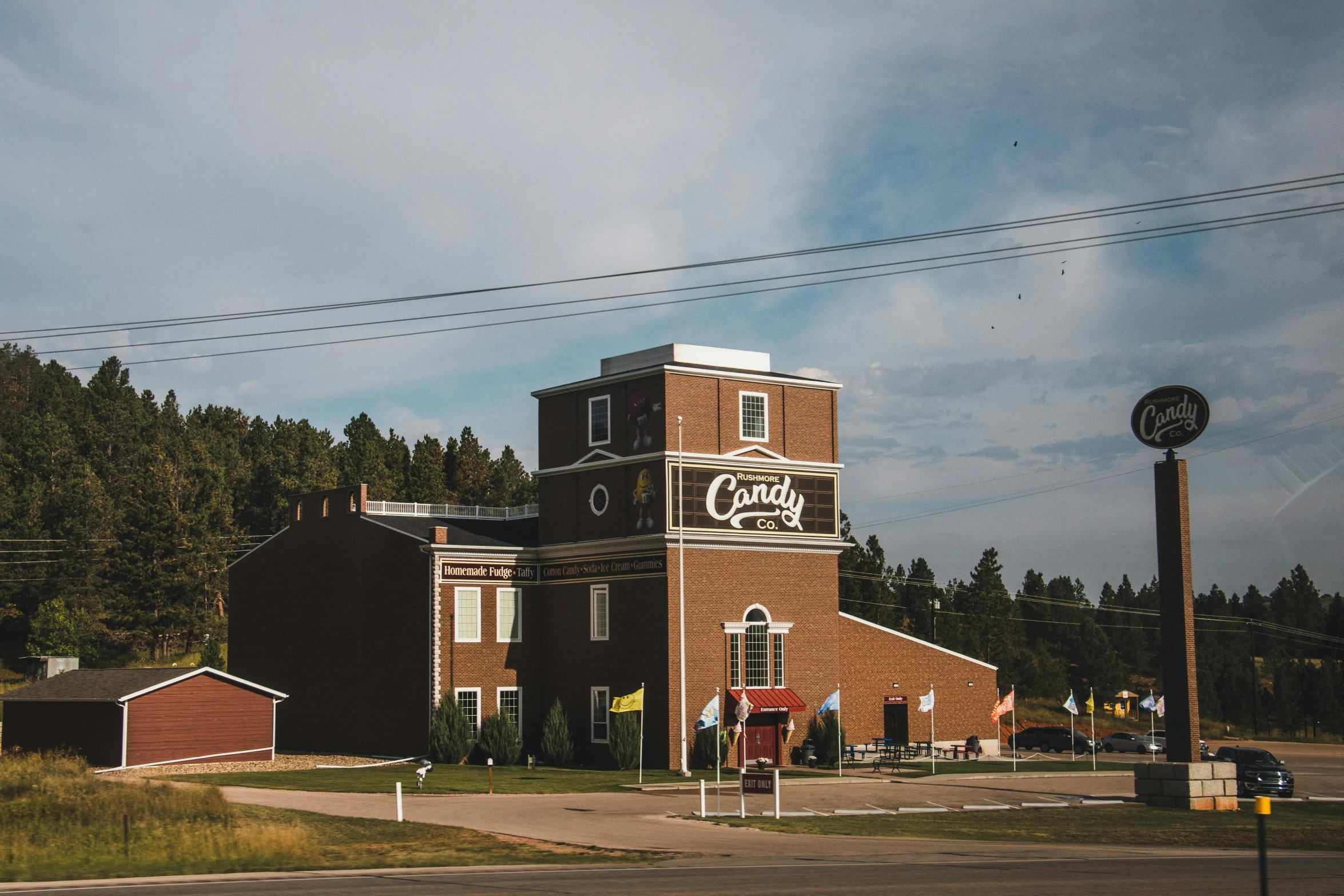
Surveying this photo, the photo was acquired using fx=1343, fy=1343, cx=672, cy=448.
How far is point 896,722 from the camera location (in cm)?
5931

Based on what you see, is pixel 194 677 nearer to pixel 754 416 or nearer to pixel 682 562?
pixel 682 562

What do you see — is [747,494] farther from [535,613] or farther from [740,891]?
[740,891]

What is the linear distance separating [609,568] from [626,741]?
6.77 m

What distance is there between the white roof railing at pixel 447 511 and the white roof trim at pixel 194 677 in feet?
28.0

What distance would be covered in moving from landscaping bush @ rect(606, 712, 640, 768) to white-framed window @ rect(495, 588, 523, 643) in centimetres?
635

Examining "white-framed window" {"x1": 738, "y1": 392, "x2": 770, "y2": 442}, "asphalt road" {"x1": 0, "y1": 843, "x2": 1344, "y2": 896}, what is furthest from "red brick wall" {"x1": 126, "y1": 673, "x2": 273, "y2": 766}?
"asphalt road" {"x1": 0, "y1": 843, "x2": 1344, "y2": 896}

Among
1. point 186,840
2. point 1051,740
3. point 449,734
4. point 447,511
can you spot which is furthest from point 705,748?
point 186,840

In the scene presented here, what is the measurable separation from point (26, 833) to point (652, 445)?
2954 cm

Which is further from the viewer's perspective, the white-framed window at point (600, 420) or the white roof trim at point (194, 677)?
the white-framed window at point (600, 420)

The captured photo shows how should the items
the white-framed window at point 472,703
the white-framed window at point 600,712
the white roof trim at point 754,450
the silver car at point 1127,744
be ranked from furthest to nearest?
1. the silver car at point 1127,744
2. the white-framed window at point 472,703
3. the white-framed window at point 600,712
4. the white roof trim at point 754,450

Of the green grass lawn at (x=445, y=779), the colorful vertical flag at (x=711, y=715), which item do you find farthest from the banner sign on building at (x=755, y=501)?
the green grass lawn at (x=445, y=779)

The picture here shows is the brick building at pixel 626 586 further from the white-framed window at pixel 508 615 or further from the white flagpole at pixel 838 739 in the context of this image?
the white flagpole at pixel 838 739

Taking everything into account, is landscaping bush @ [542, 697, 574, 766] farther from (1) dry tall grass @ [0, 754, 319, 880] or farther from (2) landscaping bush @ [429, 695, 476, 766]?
(1) dry tall grass @ [0, 754, 319, 880]

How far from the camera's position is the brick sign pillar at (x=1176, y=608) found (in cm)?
3875
